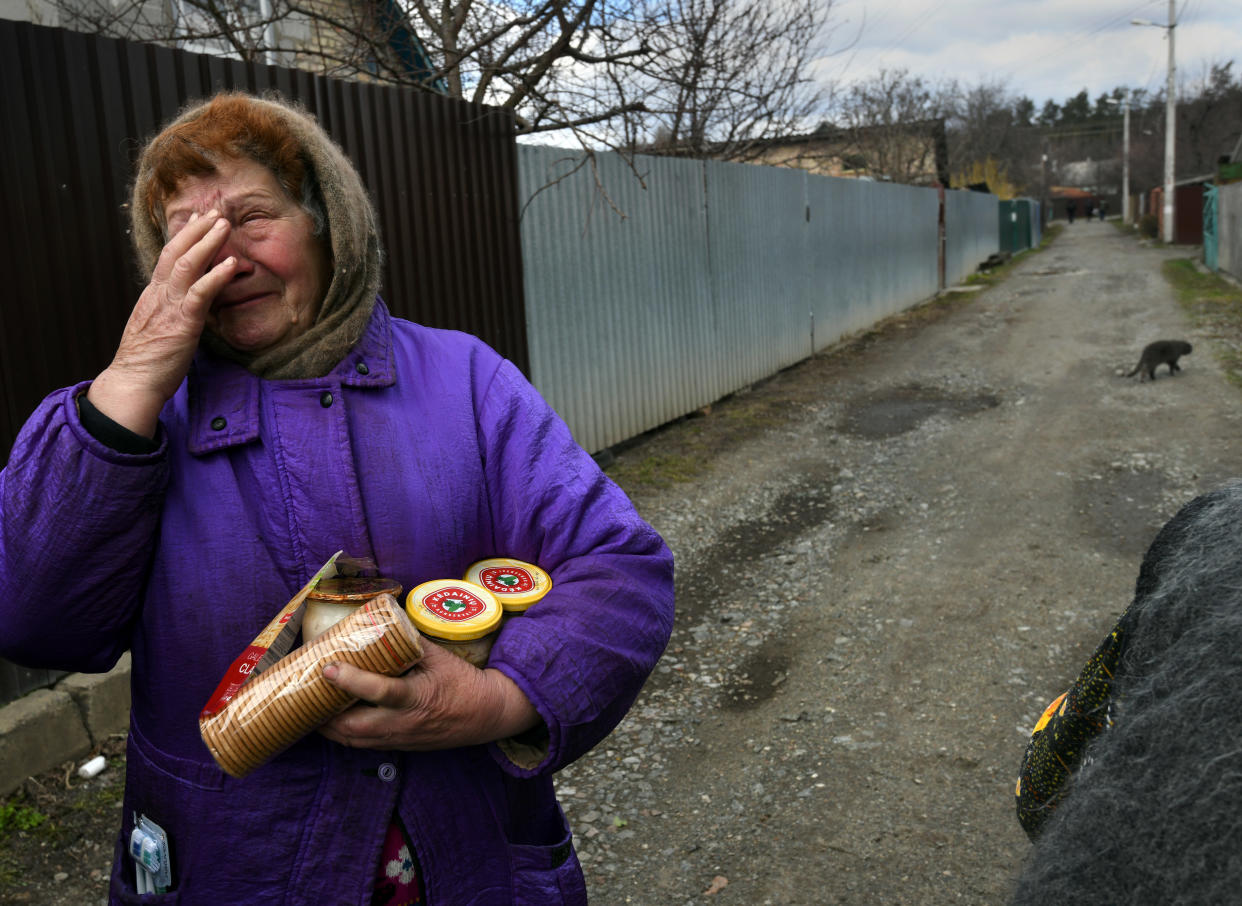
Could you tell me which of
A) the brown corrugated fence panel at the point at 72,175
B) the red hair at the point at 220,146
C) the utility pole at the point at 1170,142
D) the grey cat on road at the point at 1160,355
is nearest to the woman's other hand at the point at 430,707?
the red hair at the point at 220,146

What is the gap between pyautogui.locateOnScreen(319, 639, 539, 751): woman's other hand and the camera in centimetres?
126

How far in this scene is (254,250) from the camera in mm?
1536

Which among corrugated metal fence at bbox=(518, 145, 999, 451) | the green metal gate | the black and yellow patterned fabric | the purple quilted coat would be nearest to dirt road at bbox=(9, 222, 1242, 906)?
corrugated metal fence at bbox=(518, 145, 999, 451)

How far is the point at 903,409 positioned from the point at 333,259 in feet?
29.2

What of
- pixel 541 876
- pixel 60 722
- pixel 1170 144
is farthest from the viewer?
pixel 1170 144

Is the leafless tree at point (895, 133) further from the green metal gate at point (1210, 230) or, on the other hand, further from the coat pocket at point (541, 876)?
the coat pocket at point (541, 876)

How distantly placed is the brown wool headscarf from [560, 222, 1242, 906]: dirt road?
2.18 m

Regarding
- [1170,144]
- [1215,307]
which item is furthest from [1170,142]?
[1215,307]

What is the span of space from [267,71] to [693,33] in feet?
15.3

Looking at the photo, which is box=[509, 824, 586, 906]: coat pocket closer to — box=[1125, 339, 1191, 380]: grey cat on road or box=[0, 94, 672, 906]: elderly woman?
box=[0, 94, 672, 906]: elderly woman

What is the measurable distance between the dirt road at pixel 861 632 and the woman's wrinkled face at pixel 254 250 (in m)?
2.22

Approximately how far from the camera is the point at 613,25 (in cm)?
751

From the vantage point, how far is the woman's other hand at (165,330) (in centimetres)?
134

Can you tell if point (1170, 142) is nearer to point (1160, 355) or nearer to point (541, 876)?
point (1160, 355)
